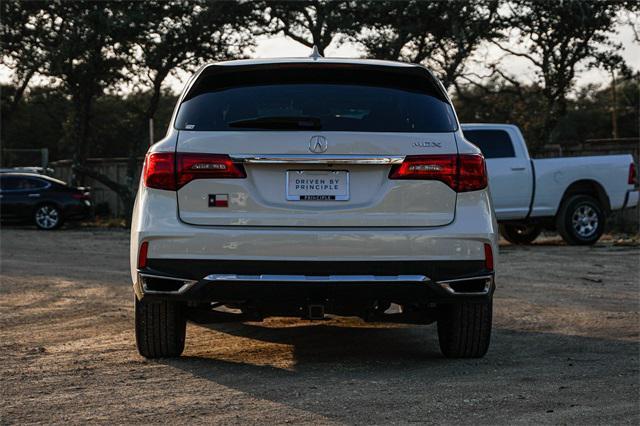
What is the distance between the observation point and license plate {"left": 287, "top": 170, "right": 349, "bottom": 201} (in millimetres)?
6145

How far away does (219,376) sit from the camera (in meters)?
6.39

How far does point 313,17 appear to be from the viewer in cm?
2708

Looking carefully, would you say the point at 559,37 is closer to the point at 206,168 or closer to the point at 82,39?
the point at 82,39

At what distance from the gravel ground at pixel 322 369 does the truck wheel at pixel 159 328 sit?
91 mm

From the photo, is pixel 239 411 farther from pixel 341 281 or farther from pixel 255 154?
pixel 255 154

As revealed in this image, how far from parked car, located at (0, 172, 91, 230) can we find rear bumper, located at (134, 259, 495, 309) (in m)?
20.7

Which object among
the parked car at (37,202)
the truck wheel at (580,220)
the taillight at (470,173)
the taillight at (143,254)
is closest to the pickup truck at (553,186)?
the truck wheel at (580,220)

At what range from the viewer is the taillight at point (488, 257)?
6.33 meters

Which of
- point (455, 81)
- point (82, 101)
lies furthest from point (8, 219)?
point (455, 81)

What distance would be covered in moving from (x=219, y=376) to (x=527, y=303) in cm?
492

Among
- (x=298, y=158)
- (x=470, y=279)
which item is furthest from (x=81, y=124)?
(x=470, y=279)

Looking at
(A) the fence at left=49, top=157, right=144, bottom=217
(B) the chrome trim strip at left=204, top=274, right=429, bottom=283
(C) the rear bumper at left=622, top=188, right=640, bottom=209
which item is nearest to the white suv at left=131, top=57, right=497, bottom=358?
(B) the chrome trim strip at left=204, top=274, right=429, bottom=283

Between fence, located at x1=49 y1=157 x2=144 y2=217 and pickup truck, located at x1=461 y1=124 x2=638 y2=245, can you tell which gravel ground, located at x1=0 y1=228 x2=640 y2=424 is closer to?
pickup truck, located at x1=461 y1=124 x2=638 y2=245

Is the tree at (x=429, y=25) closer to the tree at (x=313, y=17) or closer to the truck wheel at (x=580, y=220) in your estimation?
the tree at (x=313, y=17)
